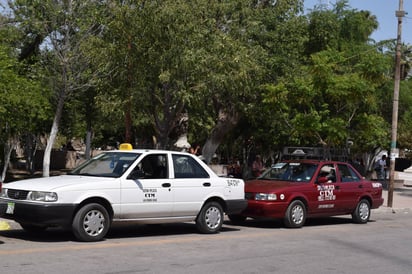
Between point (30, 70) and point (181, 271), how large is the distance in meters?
15.0

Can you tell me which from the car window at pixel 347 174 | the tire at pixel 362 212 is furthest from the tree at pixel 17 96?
the tire at pixel 362 212

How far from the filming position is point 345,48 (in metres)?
27.6

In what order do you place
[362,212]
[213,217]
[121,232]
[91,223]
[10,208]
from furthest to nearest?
1. [362,212]
2. [213,217]
3. [121,232]
4. [91,223]
5. [10,208]

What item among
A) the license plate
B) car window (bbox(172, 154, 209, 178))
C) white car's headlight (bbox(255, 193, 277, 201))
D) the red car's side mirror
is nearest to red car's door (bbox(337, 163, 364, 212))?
the red car's side mirror

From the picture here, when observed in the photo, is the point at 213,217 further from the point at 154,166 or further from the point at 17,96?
the point at 17,96

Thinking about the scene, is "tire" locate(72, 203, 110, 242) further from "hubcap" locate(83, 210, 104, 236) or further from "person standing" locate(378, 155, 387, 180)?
"person standing" locate(378, 155, 387, 180)

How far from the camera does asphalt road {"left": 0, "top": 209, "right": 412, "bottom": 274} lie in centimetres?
909

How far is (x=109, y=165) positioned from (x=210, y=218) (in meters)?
2.33

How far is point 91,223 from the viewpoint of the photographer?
11.0 meters

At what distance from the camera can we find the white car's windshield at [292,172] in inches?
611

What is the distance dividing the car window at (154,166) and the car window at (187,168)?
0.23m

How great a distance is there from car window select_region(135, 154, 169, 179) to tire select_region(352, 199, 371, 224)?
634 cm

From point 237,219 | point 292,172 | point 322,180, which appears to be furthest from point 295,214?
point 237,219

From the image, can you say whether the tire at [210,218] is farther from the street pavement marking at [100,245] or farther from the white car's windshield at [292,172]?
the white car's windshield at [292,172]
